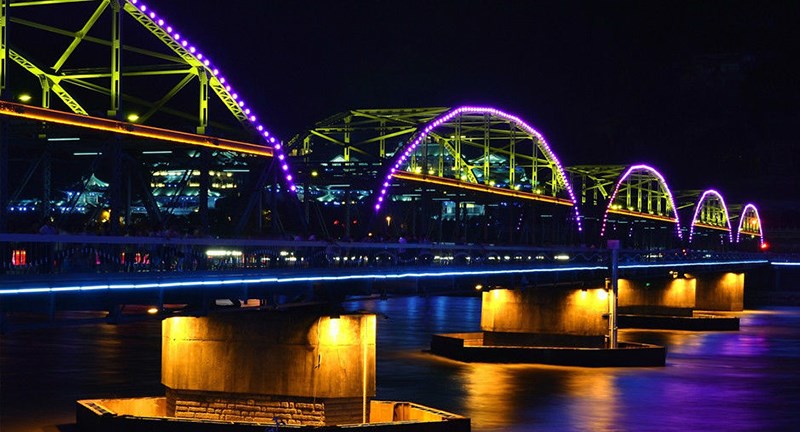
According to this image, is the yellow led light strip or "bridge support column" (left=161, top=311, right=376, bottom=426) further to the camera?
the yellow led light strip

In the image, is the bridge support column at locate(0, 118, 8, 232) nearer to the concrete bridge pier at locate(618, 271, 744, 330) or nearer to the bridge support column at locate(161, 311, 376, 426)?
the bridge support column at locate(161, 311, 376, 426)

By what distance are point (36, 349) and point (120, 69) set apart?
30.2 m

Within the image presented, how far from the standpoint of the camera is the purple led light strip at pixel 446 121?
87.9m

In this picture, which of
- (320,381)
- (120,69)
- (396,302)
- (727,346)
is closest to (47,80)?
(120,69)

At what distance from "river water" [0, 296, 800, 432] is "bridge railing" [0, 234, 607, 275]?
2993 mm

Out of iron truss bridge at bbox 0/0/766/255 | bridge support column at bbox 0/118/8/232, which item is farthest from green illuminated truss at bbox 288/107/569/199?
bridge support column at bbox 0/118/8/232

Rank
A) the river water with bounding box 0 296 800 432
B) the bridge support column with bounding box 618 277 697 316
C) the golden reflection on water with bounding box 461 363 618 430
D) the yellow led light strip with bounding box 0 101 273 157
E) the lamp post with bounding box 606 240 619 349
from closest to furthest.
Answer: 1. the yellow led light strip with bounding box 0 101 273 157
2. the river water with bounding box 0 296 800 432
3. the golden reflection on water with bounding box 461 363 618 430
4. the lamp post with bounding box 606 240 619 349
5. the bridge support column with bounding box 618 277 697 316

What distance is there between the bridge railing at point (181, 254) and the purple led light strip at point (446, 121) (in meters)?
29.4

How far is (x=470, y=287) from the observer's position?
62906mm

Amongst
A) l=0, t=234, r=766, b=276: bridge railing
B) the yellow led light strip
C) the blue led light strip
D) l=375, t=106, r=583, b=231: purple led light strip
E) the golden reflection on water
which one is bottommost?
the golden reflection on water

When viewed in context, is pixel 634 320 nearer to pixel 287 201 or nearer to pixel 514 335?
pixel 514 335

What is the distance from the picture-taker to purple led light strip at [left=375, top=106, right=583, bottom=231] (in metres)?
87.9

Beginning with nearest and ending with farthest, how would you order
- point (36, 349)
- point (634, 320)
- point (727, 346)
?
point (36, 349), point (727, 346), point (634, 320)

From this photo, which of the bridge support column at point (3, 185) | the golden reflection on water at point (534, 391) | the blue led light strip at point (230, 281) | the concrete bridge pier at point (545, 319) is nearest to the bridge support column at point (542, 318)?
the concrete bridge pier at point (545, 319)
